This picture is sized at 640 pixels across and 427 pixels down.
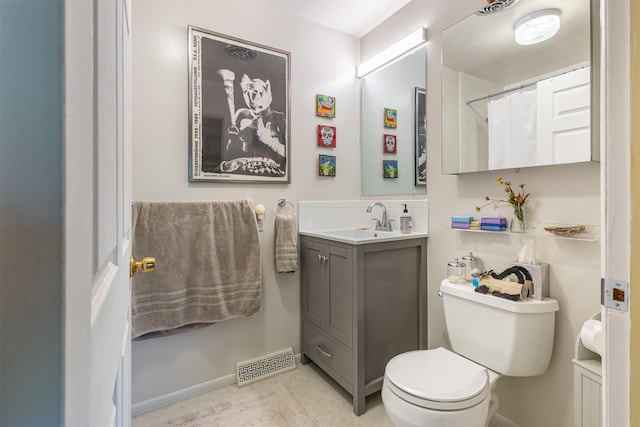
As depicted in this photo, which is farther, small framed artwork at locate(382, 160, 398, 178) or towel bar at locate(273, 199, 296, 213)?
small framed artwork at locate(382, 160, 398, 178)

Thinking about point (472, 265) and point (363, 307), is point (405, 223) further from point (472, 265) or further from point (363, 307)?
point (363, 307)

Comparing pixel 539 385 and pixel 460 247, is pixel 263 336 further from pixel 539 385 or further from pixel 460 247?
pixel 539 385

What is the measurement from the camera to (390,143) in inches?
84.4

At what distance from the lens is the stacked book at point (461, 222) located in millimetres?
1549

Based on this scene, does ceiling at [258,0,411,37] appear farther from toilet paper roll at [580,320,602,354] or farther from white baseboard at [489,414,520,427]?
white baseboard at [489,414,520,427]

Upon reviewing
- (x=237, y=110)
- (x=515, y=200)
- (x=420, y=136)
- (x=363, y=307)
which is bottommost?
(x=363, y=307)

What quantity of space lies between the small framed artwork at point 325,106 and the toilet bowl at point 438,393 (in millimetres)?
1631

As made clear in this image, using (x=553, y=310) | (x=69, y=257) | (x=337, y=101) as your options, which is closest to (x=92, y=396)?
(x=69, y=257)

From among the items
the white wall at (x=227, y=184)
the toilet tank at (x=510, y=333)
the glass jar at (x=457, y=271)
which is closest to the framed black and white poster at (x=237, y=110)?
the white wall at (x=227, y=184)

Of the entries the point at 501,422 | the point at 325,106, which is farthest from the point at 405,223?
the point at 501,422

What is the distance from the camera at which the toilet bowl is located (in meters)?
1.05

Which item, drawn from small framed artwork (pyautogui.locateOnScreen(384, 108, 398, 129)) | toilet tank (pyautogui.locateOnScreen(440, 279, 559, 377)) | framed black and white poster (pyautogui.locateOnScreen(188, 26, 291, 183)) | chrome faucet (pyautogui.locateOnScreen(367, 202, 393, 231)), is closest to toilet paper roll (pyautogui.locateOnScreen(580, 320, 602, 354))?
toilet tank (pyautogui.locateOnScreen(440, 279, 559, 377))

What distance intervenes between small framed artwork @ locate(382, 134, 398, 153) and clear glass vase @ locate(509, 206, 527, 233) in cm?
92

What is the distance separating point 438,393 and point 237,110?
1.76 m
